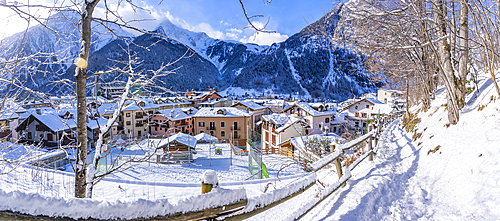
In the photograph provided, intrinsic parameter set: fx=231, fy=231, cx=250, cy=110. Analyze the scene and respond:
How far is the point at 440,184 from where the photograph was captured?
10.1 ft

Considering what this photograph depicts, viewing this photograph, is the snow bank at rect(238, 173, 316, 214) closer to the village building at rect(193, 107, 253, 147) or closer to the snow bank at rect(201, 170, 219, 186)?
the snow bank at rect(201, 170, 219, 186)

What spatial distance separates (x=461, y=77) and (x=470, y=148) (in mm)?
2958

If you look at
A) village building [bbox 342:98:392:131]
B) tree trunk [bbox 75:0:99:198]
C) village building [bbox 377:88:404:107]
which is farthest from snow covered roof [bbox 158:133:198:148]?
village building [bbox 342:98:392:131]

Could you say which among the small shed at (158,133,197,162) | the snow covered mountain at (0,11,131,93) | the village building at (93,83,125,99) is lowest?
the small shed at (158,133,197,162)

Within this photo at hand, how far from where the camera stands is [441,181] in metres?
3.13

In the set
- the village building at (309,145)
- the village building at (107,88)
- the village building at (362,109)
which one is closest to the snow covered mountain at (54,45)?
the village building at (107,88)

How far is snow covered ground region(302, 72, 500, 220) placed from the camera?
2400mm

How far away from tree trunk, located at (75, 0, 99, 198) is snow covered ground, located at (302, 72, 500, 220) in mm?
2437

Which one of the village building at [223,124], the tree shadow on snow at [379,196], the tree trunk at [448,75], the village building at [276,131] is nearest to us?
the tree shadow on snow at [379,196]

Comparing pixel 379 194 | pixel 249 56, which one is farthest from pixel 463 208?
pixel 249 56

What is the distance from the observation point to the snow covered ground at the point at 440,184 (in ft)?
7.88

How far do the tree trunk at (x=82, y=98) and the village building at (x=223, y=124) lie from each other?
2899 cm

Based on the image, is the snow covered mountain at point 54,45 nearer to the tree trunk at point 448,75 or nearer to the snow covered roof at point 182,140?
the tree trunk at point 448,75

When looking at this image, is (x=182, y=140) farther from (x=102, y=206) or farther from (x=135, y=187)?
(x=102, y=206)
